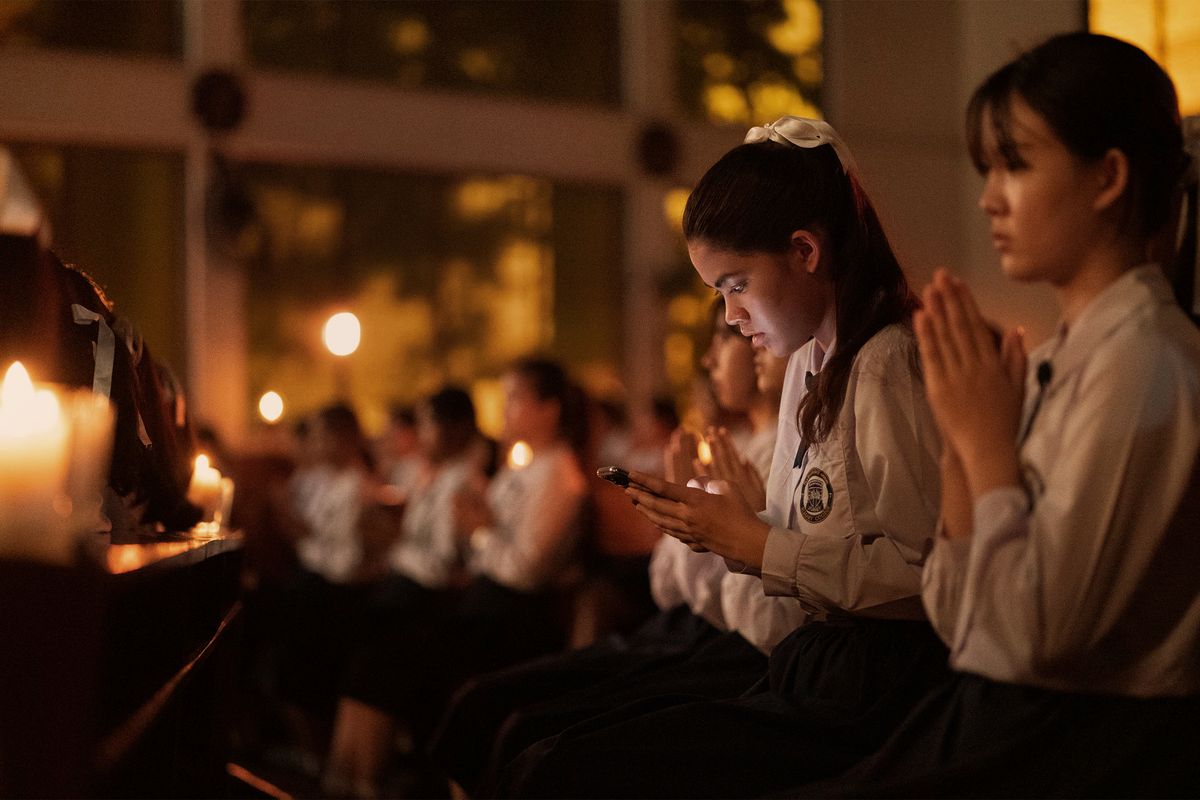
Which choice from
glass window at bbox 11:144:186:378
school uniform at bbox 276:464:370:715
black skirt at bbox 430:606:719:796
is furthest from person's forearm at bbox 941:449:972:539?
glass window at bbox 11:144:186:378

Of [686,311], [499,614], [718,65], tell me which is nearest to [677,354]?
[686,311]

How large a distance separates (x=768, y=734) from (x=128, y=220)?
702cm

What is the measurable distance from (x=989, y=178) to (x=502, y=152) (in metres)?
7.57

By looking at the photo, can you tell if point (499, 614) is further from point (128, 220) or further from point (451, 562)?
point (128, 220)

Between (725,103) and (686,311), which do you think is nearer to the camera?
(686,311)

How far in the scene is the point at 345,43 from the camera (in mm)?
8258

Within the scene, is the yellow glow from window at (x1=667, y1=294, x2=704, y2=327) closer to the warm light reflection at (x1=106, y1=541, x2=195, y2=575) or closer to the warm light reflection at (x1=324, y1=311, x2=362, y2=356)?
the warm light reflection at (x1=324, y1=311, x2=362, y2=356)

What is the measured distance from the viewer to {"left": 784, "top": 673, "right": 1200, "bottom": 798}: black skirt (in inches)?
48.2

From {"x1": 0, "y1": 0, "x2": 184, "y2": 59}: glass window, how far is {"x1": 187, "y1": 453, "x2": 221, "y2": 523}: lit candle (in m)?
6.03

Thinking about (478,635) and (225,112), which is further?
(225,112)

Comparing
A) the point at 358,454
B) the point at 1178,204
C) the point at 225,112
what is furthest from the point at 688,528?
the point at 225,112

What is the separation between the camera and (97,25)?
7.53 m

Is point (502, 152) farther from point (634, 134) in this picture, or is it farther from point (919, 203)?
point (919, 203)

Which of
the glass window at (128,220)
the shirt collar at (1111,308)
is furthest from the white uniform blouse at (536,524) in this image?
the glass window at (128,220)
